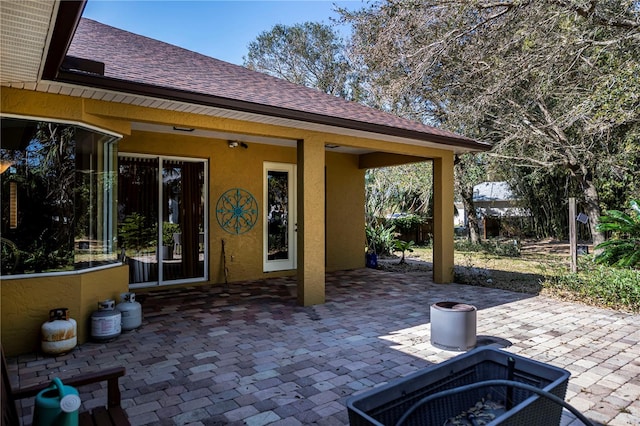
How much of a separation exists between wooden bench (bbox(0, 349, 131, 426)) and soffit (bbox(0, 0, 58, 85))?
219cm

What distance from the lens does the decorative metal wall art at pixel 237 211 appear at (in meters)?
8.53

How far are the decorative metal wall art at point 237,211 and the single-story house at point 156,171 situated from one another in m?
0.03

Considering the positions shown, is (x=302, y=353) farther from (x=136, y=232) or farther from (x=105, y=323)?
(x=136, y=232)

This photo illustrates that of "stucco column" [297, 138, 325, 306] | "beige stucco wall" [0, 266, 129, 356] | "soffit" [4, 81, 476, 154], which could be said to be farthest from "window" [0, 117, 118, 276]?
"stucco column" [297, 138, 325, 306]

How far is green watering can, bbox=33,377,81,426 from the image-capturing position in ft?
6.51

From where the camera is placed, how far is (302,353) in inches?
175

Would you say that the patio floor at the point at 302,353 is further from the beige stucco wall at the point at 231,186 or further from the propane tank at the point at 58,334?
the beige stucco wall at the point at 231,186

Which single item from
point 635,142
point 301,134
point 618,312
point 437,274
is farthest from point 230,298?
point 635,142

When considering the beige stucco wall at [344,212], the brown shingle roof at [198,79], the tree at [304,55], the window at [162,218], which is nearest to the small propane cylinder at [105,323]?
the window at [162,218]

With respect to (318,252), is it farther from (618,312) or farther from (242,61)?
(242,61)

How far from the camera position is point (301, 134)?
6656 mm

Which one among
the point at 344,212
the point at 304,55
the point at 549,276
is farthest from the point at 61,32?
the point at 304,55

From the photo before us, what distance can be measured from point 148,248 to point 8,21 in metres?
5.40

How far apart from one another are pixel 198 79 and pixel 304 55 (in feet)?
57.7
